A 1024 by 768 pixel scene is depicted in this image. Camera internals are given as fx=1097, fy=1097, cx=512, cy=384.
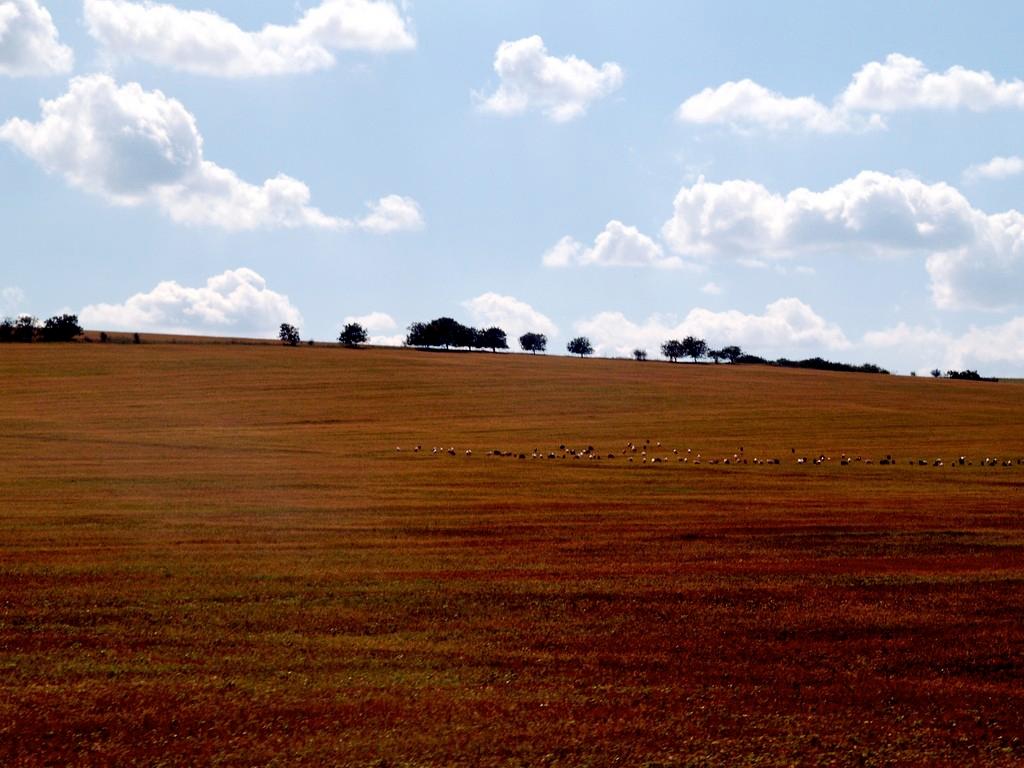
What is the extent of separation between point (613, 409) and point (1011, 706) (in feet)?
197

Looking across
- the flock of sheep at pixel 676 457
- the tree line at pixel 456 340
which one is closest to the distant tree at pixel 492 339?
the tree line at pixel 456 340

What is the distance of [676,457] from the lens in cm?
4759

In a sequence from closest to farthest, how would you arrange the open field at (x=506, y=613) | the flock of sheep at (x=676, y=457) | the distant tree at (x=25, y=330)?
the open field at (x=506, y=613) → the flock of sheep at (x=676, y=457) → the distant tree at (x=25, y=330)

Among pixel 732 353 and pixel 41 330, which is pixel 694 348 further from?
pixel 41 330

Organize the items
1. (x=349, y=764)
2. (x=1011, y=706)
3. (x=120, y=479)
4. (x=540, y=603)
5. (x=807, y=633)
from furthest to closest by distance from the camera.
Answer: (x=120, y=479) → (x=540, y=603) → (x=807, y=633) → (x=1011, y=706) → (x=349, y=764)

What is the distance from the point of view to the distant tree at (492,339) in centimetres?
14964

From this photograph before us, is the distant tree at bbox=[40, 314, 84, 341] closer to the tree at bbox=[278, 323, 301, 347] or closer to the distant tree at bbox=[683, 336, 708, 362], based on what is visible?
the tree at bbox=[278, 323, 301, 347]

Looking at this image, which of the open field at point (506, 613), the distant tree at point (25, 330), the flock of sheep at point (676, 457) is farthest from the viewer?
the distant tree at point (25, 330)

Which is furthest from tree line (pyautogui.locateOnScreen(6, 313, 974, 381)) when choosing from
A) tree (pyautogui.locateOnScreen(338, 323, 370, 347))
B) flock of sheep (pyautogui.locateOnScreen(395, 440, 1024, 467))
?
flock of sheep (pyautogui.locateOnScreen(395, 440, 1024, 467))

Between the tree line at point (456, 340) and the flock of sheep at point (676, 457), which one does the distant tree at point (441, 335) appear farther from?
the flock of sheep at point (676, 457)

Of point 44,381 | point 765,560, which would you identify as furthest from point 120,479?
point 44,381

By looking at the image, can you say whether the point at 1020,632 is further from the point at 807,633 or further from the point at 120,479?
the point at 120,479

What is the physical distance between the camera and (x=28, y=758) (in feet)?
29.3

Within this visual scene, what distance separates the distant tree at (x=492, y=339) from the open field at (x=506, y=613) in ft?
350
